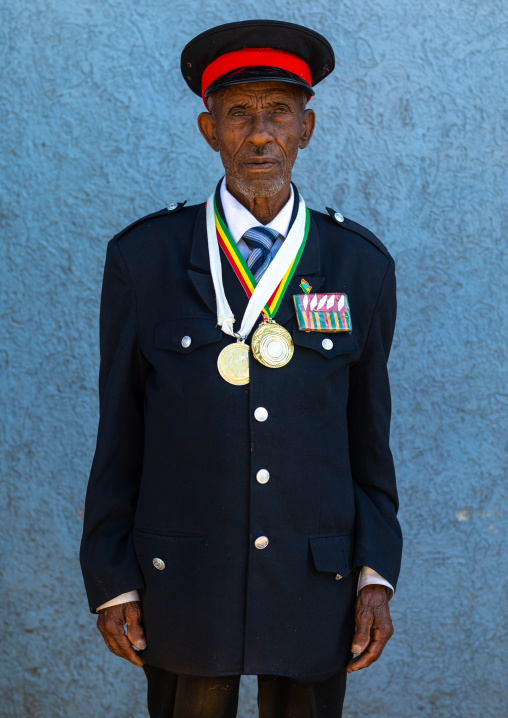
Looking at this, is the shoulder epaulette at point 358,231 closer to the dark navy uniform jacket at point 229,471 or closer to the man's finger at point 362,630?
the dark navy uniform jacket at point 229,471

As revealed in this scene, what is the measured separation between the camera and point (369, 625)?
2344 millimetres

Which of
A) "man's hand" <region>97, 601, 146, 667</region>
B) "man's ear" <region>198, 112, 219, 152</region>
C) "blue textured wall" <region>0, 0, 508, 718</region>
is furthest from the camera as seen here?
"blue textured wall" <region>0, 0, 508, 718</region>

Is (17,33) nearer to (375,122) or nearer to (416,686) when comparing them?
(375,122)

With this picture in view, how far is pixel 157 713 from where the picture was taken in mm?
2418

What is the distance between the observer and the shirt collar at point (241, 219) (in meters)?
2.38

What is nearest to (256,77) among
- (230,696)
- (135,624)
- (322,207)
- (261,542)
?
(261,542)

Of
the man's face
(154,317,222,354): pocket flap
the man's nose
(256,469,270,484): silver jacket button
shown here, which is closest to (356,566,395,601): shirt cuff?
(256,469,270,484): silver jacket button

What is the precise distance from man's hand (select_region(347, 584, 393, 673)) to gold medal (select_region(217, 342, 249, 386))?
622 mm

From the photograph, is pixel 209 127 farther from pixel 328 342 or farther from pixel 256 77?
pixel 328 342

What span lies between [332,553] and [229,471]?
329 millimetres

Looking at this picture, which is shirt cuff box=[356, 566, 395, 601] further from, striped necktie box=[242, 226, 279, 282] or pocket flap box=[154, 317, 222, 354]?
striped necktie box=[242, 226, 279, 282]

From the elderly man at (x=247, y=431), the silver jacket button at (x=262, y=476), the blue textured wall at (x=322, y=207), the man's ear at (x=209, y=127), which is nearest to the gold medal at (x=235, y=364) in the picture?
the elderly man at (x=247, y=431)

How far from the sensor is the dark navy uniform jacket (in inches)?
87.4

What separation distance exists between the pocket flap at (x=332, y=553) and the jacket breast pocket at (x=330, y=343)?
1.45 ft
